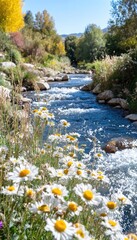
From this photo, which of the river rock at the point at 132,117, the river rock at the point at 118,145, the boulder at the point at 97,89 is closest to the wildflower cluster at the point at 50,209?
the river rock at the point at 118,145

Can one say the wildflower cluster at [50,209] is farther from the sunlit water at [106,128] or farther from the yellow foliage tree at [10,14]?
the yellow foliage tree at [10,14]

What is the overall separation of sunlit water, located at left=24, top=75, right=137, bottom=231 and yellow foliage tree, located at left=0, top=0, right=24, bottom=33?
32.3ft

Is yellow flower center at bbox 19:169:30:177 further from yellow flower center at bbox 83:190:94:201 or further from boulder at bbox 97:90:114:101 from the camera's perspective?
boulder at bbox 97:90:114:101

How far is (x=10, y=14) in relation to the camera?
19922 mm

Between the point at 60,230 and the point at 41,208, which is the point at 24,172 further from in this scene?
the point at 60,230

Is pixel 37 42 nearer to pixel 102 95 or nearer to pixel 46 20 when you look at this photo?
pixel 46 20

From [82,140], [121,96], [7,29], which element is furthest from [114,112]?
[7,29]

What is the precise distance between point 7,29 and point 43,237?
2123cm

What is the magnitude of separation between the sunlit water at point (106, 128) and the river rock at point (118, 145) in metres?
0.16

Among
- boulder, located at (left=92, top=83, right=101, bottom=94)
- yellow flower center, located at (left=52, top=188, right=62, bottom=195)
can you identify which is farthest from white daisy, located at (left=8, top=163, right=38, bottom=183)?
boulder, located at (left=92, top=83, right=101, bottom=94)

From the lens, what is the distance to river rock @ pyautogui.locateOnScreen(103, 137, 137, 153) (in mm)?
5363

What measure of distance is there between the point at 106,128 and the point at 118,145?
59.0 inches

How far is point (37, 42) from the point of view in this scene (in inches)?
1101

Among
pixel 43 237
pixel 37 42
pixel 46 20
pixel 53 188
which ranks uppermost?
pixel 46 20
